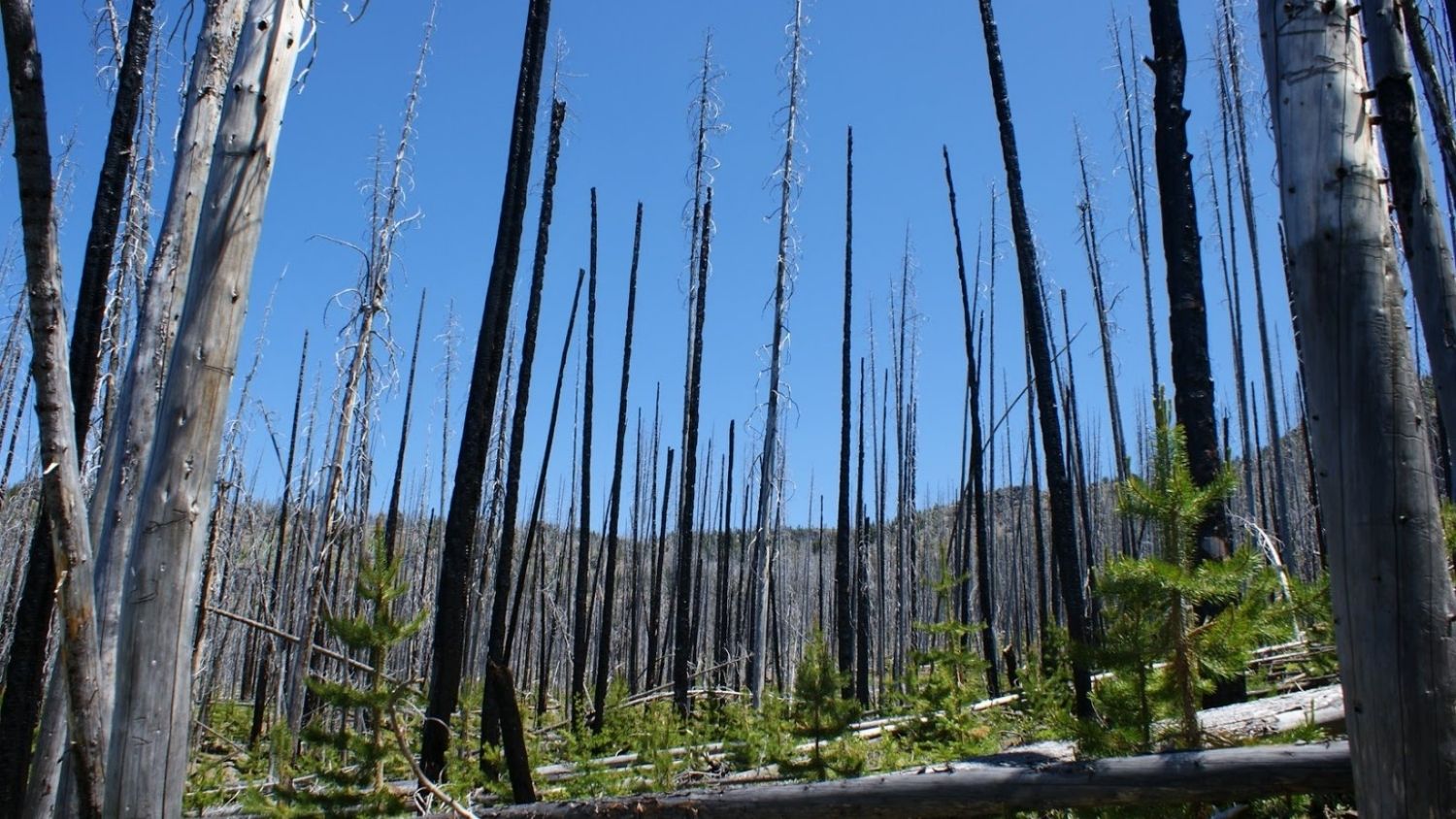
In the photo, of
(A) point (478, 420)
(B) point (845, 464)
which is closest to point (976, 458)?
(B) point (845, 464)

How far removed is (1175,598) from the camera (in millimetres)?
3098

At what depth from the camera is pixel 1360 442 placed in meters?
2.26

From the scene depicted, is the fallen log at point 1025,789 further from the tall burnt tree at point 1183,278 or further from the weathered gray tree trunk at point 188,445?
the tall burnt tree at point 1183,278

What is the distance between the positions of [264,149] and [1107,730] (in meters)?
3.98

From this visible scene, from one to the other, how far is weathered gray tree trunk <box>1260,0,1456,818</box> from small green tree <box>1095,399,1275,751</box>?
0.70 metres

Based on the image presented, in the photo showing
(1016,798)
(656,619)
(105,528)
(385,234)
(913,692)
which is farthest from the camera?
(656,619)

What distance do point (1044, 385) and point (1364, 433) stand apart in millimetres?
5761

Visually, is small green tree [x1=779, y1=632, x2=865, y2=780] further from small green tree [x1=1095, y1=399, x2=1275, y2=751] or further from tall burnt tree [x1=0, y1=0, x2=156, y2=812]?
tall burnt tree [x1=0, y1=0, x2=156, y2=812]

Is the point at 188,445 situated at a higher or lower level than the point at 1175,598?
higher

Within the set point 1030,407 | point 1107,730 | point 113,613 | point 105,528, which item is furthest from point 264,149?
point 1030,407

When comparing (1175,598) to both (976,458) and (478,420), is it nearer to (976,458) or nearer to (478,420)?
(478,420)

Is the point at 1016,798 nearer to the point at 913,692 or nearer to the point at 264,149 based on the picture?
the point at 264,149

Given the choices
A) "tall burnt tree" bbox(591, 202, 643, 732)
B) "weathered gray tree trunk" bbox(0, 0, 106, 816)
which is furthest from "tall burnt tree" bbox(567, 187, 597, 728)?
"weathered gray tree trunk" bbox(0, 0, 106, 816)

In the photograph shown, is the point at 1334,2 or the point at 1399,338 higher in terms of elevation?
the point at 1334,2
